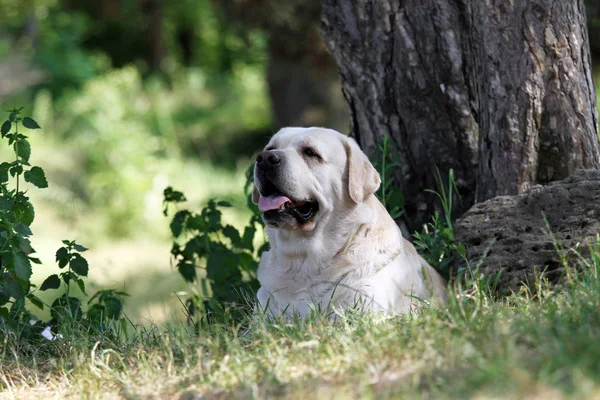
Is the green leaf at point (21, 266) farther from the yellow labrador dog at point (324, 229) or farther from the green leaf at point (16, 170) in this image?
the yellow labrador dog at point (324, 229)

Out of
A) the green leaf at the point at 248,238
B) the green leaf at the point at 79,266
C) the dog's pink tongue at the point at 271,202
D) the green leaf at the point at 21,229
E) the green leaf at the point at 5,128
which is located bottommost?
the green leaf at the point at 248,238

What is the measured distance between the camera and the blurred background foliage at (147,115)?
11.3 metres

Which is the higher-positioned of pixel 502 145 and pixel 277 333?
pixel 502 145

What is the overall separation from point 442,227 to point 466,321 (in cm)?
186

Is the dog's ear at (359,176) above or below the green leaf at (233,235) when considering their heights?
above

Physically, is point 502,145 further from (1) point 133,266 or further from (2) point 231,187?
(2) point 231,187

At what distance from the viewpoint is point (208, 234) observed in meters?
5.23

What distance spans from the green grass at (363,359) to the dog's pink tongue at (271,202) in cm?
69

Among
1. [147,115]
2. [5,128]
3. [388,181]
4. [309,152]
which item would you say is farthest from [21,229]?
[147,115]

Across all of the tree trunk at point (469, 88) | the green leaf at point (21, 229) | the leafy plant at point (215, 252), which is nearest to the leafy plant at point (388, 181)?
the tree trunk at point (469, 88)

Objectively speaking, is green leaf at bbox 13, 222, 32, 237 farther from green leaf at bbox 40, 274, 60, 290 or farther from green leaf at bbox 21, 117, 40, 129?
green leaf at bbox 21, 117, 40, 129

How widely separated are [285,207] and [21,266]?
1.34 metres

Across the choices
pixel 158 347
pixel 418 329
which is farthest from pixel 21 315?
pixel 418 329

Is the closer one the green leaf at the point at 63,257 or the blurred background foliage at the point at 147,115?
the green leaf at the point at 63,257
